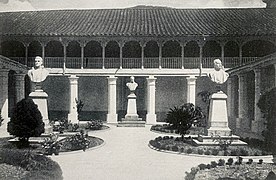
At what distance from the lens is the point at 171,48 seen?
2603cm

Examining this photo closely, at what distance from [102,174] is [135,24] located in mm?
16760

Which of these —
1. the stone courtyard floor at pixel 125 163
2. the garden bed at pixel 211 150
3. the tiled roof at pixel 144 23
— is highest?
the tiled roof at pixel 144 23

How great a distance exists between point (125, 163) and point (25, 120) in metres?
3.48

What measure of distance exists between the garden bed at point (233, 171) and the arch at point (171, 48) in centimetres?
1545

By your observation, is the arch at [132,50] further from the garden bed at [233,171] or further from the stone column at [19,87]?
the garden bed at [233,171]

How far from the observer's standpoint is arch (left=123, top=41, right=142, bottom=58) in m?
26.1

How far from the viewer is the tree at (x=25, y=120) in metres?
12.2

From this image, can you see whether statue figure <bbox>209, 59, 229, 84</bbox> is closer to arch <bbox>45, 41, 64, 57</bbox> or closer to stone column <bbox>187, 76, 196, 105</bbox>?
stone column <bbox>187, 76, 196, 105</bbox>

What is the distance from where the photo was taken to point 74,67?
25.2 metres

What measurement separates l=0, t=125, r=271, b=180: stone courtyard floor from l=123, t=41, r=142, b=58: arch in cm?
1223

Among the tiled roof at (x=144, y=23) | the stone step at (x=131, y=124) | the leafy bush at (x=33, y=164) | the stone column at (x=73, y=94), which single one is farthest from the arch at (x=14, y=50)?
the leafy bush at (x=33, y=164)

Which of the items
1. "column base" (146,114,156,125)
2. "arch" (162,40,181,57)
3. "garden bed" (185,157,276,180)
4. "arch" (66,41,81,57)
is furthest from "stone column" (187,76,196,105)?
"garden bed" (185,157,276,180)

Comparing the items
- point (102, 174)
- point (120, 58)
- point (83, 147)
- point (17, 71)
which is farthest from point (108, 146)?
point (120, 58)

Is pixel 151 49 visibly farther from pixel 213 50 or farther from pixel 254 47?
pixel 254 47
